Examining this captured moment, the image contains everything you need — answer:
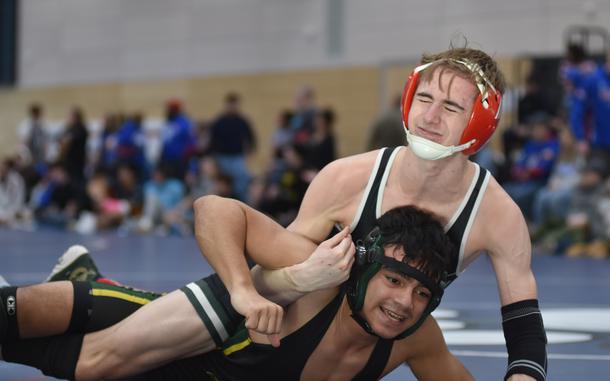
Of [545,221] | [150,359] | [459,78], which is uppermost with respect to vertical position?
[459,78]

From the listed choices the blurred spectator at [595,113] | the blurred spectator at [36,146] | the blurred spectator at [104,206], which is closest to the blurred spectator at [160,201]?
the blurred spectator at [104,206]

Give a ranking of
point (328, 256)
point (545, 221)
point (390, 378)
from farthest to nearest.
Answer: point (545, 221) < point (390, 378) < point (328, 256)

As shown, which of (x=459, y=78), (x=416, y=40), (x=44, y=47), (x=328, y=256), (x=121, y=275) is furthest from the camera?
(x=44, y=47)

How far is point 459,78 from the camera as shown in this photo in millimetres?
3447

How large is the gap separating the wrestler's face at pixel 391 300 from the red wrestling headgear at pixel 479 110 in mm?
454

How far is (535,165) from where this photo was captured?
10836 millimetres

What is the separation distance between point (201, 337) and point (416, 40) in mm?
12901

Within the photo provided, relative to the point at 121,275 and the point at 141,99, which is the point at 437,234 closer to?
the point at 121,275

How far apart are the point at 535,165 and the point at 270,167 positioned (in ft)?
11.5

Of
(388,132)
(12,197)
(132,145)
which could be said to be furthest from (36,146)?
(388,132)

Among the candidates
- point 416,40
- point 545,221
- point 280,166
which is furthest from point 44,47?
point 545,221

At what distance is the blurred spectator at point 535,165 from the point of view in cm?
1083

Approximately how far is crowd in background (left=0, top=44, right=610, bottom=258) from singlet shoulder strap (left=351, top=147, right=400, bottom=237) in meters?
4.59

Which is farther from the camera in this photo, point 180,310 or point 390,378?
point 390,378
